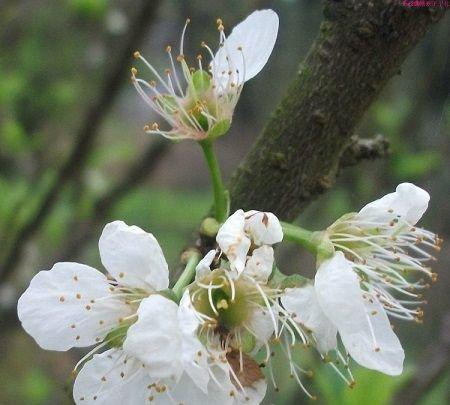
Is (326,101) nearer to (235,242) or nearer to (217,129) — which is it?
(217,129)

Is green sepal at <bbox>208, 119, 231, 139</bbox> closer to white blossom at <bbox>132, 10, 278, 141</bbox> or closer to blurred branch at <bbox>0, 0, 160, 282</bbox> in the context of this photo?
white blossom at <bbox>132, 10, 278, 141</bbox>

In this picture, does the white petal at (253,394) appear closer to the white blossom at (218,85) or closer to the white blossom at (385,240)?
the white blossom at (385,240)

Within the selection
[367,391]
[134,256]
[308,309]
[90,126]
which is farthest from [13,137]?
[308,309]

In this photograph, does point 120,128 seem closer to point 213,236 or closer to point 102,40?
point 102,40

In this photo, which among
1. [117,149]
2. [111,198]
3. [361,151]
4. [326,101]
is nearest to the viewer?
[326,101]

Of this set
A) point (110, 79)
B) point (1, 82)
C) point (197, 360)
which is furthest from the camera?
point (1, 82)

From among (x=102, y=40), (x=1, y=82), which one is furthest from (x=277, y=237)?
(x=102, y=40)

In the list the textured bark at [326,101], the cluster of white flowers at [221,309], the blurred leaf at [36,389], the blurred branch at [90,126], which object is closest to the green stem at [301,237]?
the cluster of white flowers at [221,309]

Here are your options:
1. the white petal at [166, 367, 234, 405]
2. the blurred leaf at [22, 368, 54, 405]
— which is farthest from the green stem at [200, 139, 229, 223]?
the blurred leaf at [22, 368, 54, 405]
